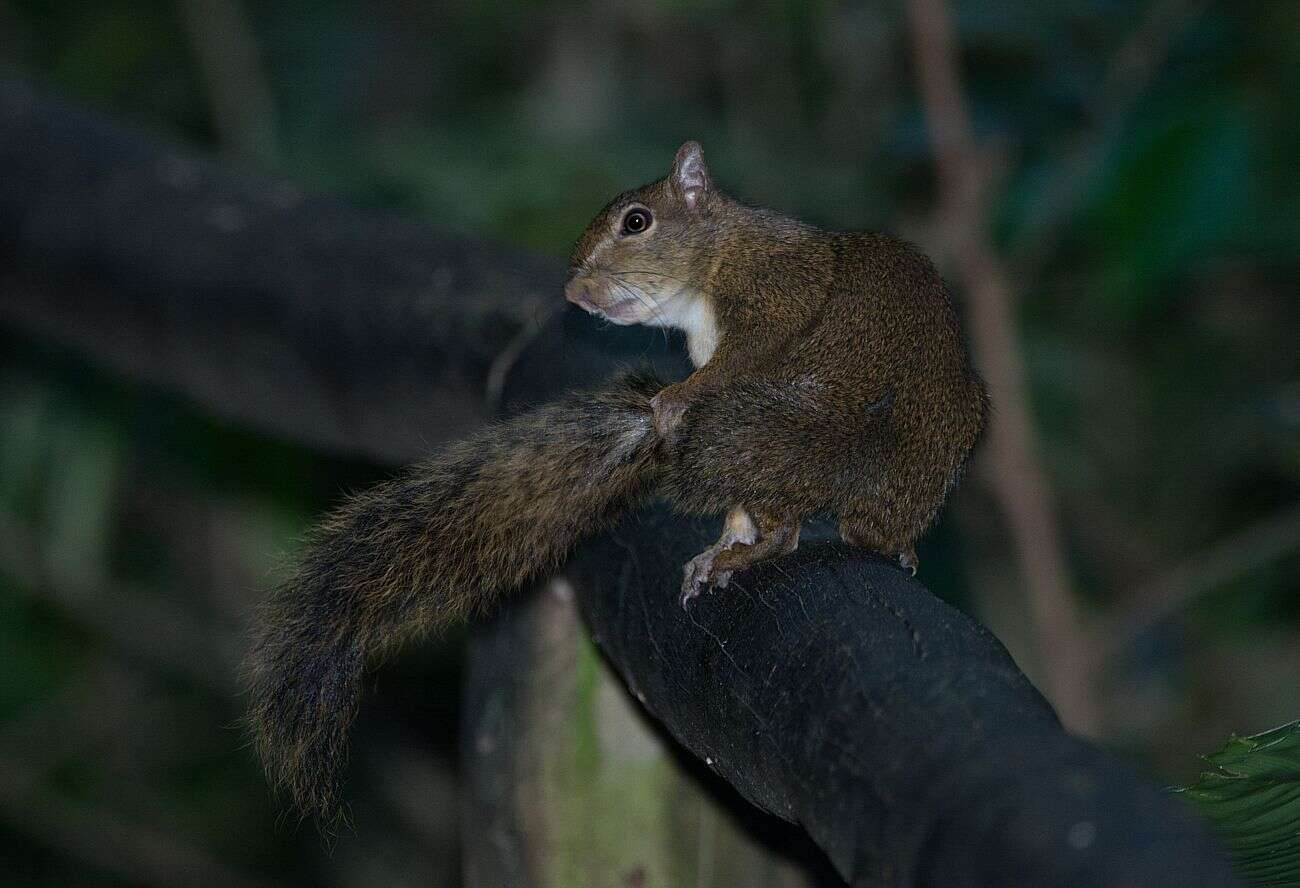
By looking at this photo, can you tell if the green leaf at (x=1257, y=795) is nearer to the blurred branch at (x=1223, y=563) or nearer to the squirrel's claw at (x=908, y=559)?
the squirrel's claw at (x=908, y=559)

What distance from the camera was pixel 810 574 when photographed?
37.5 inches

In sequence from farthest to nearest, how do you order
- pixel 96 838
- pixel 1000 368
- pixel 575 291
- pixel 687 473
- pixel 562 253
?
pixel 96 838
pixel 562 253
pixel 1000 368
pixel 575 291
pixel 687 473

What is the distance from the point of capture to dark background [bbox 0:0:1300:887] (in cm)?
243

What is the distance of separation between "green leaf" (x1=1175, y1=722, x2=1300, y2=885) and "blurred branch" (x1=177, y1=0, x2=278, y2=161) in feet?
9.93

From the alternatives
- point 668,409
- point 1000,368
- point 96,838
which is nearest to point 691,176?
point 668,409

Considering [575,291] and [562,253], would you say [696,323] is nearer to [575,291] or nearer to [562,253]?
[575,291]

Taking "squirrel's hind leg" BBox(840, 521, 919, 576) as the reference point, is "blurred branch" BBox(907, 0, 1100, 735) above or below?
above

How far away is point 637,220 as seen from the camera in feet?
5.78

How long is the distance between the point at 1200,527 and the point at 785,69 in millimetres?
1521

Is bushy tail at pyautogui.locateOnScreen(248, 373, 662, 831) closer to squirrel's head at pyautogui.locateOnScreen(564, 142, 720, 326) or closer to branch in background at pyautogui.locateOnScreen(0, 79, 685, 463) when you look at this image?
branch in background at pyautogui.locateOnScreen(0, 79, 685, 463)

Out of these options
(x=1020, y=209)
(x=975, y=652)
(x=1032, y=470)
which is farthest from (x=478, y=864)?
(x=1020, y=209)

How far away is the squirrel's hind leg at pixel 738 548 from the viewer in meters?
1.06

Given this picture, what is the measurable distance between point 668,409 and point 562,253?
4.51ft

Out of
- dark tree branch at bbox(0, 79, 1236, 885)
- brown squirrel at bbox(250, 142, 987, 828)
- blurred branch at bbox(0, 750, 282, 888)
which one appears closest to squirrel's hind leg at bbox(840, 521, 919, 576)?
brown squirrel at bbox(250, 142, 987, 828)
